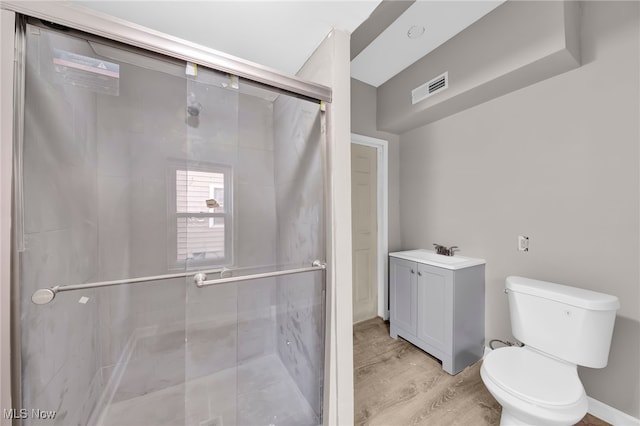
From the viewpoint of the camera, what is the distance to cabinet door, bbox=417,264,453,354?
1.79 meters

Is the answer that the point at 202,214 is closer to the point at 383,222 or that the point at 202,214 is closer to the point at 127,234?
the point at 127,234

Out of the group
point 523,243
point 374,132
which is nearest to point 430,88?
point 374,132

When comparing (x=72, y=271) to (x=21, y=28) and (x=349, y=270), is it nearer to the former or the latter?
(x=21, y=28)

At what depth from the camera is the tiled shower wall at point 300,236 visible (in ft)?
4.32

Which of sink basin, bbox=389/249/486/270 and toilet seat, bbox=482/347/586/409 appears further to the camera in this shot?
sink basin, bbox=389/249/486/270

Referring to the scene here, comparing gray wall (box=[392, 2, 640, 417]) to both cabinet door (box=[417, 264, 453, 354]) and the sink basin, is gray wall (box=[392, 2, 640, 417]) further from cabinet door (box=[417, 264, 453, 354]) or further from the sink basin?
cabinet door (box=[417, 264, 453, 354])

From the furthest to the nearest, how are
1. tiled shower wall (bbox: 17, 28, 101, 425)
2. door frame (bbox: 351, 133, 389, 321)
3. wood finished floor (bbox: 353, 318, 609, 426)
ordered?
1. door frame (bbox: 351, 133, 389, 321)
2. wood finished floor (bbox: 353, 318, 609, 426)
3. tiled shower wall (bbox: 17, 28, 101, 425)

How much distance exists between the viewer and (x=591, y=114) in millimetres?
1432

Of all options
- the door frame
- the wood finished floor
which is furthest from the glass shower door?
the door frame

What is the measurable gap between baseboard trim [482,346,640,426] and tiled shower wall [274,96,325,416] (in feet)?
5.55

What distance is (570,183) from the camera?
1519 millimetres

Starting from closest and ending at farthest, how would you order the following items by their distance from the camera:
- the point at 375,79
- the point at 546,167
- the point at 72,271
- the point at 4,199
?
the point at 4,199, the point at 72,271, the point at 546,167, the point at 375,79

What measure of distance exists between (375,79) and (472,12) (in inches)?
37.8

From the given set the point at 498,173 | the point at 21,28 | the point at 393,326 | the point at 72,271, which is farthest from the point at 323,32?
the point at 393,326
